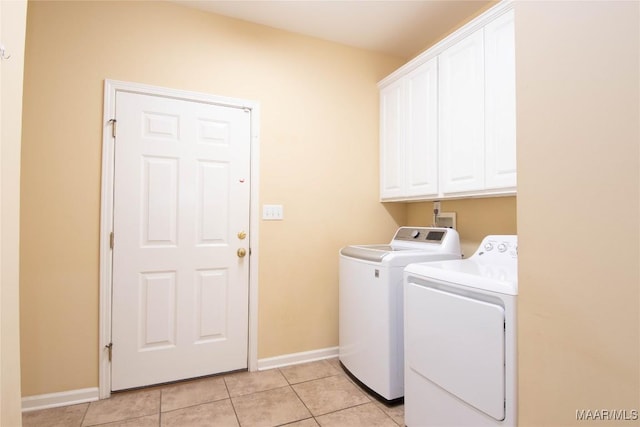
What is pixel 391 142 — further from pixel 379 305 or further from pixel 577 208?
pixel 577 208

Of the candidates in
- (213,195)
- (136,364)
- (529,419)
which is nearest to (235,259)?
(213,195)

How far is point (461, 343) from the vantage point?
136 cm

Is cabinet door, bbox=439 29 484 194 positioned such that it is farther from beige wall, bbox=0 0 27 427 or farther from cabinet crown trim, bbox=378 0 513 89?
beige wall, bbox=0 0 27 427

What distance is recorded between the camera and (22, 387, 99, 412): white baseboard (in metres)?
1.84

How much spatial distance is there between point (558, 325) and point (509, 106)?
1.27m

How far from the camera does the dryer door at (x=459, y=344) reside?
1216 mm

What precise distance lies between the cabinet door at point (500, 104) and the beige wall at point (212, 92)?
1.13 metres

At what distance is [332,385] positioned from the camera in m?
2.16

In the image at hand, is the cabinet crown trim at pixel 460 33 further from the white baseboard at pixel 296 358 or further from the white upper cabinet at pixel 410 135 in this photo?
the white baseboard at pixel 296 358

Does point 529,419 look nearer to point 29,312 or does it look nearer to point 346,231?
point 346,231

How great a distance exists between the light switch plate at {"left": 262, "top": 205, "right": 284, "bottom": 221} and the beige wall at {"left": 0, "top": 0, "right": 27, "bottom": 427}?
4.72 ft

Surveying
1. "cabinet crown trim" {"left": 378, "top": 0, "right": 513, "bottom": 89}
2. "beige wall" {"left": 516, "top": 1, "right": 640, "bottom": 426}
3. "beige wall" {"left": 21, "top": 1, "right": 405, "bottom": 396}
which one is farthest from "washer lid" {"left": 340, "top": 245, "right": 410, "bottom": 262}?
"cabinet crown trim" {"left": 378, "top": 0, "right": 513, "bottom": 89}

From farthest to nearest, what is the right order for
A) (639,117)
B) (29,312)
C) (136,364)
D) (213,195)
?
1. (213,195)
2. (136,364)
3. (29,312)
4. (639,117)

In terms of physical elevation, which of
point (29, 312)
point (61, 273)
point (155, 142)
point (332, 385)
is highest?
point (155, 142)
